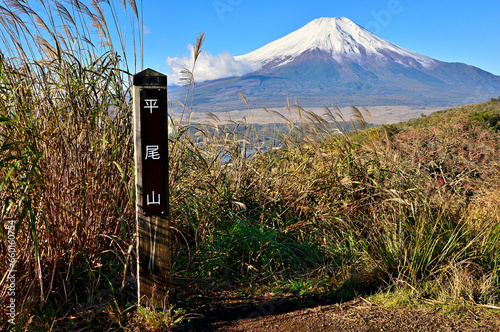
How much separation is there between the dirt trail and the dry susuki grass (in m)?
0.15

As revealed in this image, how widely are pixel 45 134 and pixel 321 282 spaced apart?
7.23 ft

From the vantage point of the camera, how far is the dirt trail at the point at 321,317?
97.0 inches

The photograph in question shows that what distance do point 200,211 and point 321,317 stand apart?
131 cm

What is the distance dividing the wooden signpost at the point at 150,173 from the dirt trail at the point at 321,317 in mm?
458

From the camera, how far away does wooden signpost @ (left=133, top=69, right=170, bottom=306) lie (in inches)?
92.2

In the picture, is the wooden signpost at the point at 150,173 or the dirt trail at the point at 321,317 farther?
the dirt trail at the point at 321,317

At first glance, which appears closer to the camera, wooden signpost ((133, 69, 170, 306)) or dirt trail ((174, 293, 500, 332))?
wooden signpost ((133, 69, 170, 306))

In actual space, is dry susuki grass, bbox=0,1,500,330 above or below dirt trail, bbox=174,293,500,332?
above

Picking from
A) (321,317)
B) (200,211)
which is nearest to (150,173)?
(200,211)

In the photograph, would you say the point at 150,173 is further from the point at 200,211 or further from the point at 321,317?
the point at 321,317

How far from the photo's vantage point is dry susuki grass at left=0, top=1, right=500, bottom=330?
7.83 ft

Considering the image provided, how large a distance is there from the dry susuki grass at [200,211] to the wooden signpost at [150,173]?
0.41 feet

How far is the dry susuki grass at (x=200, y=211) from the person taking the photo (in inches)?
94.0

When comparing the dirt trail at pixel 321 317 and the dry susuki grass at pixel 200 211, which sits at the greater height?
the dry susuki grass at pixel 200 211
